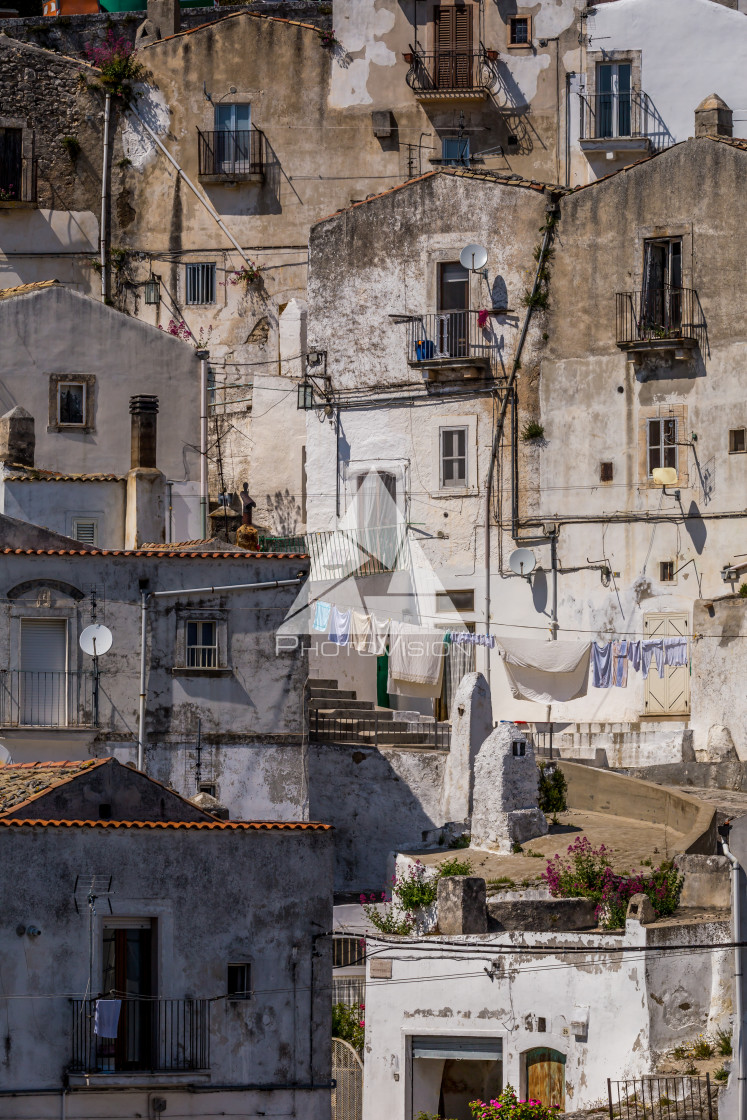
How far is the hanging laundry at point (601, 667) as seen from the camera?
45812 mm

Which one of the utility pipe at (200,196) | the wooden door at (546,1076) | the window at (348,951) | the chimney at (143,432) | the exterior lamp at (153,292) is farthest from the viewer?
the exterior lamp at (153,292)

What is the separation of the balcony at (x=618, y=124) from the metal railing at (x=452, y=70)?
232 centimetres

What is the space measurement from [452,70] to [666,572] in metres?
13.7

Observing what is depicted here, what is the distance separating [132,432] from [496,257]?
7.99 meters

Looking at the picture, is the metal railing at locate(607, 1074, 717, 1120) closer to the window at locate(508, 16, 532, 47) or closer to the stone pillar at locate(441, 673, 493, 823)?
the stone pillar at locate(441, 673, 493, 823)

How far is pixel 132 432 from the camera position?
47.9 m

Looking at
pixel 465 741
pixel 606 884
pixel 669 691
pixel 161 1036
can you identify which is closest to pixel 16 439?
pixel 465 741

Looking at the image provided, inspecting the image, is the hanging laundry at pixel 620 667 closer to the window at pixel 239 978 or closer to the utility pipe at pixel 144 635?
the utility pipe at pixel 144 635

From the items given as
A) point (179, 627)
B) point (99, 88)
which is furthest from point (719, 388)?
point (99, 88)

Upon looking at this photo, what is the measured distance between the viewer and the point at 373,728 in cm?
4272

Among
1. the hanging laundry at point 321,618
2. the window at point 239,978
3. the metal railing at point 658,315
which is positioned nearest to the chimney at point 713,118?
the metal railing at point 658,315

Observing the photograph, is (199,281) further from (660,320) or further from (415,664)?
(415,664)

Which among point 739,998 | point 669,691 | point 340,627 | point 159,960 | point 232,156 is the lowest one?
point 739,998

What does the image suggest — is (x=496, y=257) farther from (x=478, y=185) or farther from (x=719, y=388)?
(x=719, y=388)
